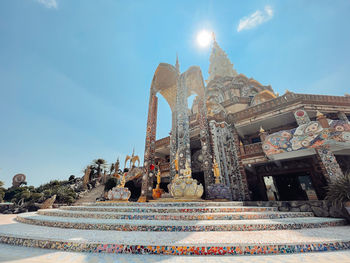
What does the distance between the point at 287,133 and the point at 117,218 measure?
10.2 meters

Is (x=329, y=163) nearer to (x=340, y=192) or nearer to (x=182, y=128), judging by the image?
(x=340, y=192)

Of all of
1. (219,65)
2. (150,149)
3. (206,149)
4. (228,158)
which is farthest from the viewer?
(219,65)

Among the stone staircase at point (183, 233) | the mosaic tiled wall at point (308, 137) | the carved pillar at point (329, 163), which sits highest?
the mosaic tiled wall at point (308, 137)

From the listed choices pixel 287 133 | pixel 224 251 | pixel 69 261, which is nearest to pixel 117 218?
pixel 69 261

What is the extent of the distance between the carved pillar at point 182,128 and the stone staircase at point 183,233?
4.67 meters

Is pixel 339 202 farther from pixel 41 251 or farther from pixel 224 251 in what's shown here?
pixel 41 251

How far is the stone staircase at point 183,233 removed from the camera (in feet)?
7.08

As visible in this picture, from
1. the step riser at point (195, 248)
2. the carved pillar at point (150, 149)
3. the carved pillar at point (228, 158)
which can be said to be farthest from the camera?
the carved pillar at point (228, 158)

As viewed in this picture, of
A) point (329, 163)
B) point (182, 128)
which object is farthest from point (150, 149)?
point (329, 163)

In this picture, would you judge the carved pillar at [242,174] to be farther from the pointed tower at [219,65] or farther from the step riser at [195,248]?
the pointed tower at [219,65]

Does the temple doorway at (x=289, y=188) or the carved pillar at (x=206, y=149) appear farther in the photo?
the temple doorway at (x=289, y=188)

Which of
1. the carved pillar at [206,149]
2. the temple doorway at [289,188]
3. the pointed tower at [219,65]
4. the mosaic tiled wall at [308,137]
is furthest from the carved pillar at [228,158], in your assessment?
the pointed tower at [219,65]

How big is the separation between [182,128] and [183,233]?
830 centimetres

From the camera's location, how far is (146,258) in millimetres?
1995
